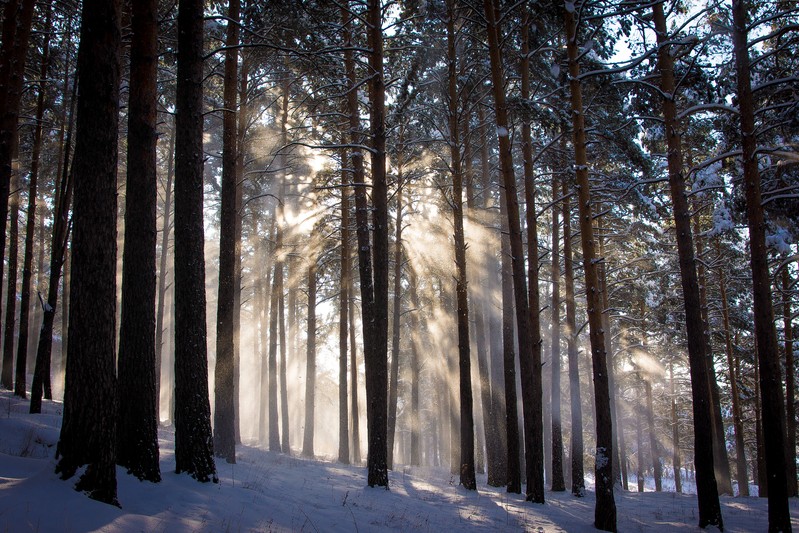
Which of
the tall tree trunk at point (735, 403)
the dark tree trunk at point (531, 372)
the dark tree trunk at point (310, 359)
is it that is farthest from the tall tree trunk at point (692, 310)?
the dark tree trunk at point (310, 359)

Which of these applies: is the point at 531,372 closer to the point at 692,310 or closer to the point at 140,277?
the point at 692,310

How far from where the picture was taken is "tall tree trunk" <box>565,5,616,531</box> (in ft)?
29.7

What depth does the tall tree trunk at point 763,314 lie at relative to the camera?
341 inches

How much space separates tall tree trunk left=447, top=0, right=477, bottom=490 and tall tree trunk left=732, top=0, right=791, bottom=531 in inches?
236

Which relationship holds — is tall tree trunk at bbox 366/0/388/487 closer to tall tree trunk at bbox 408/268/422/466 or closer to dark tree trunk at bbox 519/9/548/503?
dark tree trunk at bbox 519/9/548/503

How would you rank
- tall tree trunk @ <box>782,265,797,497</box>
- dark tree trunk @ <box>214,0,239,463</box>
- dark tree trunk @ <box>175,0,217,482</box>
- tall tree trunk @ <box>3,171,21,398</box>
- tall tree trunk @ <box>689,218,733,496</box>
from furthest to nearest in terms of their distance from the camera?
tall tree trunk @ <box>689,218,733,496</box> → tall tree trunk @ <box>782,265,797,497</box> → tall tree trunk @ <box>3,171,21,398</box> → dark tree trunk @ <box>214,0,239,463</box> → dark tree trunk @ <box>175,0,217,482</box>

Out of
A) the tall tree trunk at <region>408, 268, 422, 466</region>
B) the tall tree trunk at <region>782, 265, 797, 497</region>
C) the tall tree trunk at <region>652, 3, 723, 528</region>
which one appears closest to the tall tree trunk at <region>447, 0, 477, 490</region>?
the tall tree trunk at <region>652, 3, 723, 528</region>

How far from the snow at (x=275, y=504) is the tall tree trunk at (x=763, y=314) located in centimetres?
124

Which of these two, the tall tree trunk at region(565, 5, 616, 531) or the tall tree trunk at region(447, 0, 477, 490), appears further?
the tall tree trunk at region(447, 0, 477, 490)

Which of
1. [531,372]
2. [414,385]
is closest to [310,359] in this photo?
[414,385]

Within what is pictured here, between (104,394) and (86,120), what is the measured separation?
127 inches

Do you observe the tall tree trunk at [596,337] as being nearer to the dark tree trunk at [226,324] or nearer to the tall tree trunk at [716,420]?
the dark tree trunk at [226,324]

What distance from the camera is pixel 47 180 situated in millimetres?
23594

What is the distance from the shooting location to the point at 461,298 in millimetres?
12445
